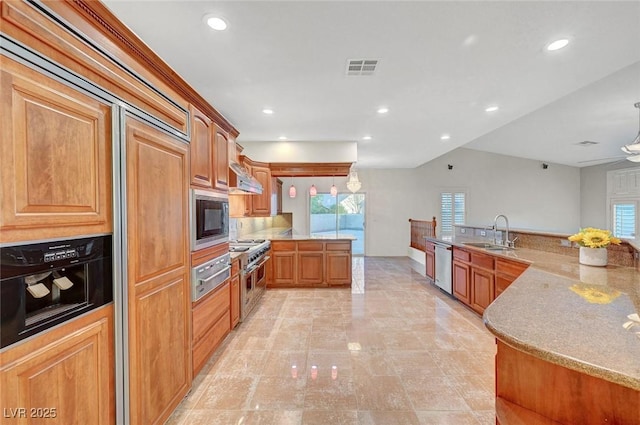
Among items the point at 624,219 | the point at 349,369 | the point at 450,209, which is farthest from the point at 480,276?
the point at 624,219

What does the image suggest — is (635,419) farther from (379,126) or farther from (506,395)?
(379,126)

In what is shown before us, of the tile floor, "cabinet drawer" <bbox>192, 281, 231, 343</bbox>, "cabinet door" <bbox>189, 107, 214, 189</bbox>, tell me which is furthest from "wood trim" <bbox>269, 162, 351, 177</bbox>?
"cabinet drawer" <bbox>192, 281, 231, 343</bbox>

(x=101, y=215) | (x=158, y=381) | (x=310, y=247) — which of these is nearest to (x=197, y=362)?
(x=158, y=381)

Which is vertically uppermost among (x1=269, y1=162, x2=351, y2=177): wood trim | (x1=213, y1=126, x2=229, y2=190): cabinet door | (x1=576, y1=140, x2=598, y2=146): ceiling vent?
(x1=576, y1=140, x2=598, y2=146): ceiling vent

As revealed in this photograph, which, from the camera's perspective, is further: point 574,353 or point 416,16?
point 416,16

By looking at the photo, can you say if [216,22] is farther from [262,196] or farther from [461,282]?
[461,282]

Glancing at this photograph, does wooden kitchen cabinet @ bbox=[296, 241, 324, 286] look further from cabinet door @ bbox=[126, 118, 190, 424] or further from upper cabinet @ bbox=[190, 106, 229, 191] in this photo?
cabinet door @ bbox=[126, 118, 190, 424]

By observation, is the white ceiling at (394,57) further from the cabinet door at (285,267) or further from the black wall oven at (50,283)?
the cabinet door at (285,267)

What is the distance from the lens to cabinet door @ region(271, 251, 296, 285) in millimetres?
4863

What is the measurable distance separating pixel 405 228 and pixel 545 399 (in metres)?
7.55

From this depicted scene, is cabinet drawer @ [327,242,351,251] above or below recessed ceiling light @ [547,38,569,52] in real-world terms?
below

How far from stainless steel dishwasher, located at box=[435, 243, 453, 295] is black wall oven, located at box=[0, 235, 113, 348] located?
436 cm

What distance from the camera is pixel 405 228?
27.8ft

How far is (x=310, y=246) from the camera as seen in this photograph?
491 cm
